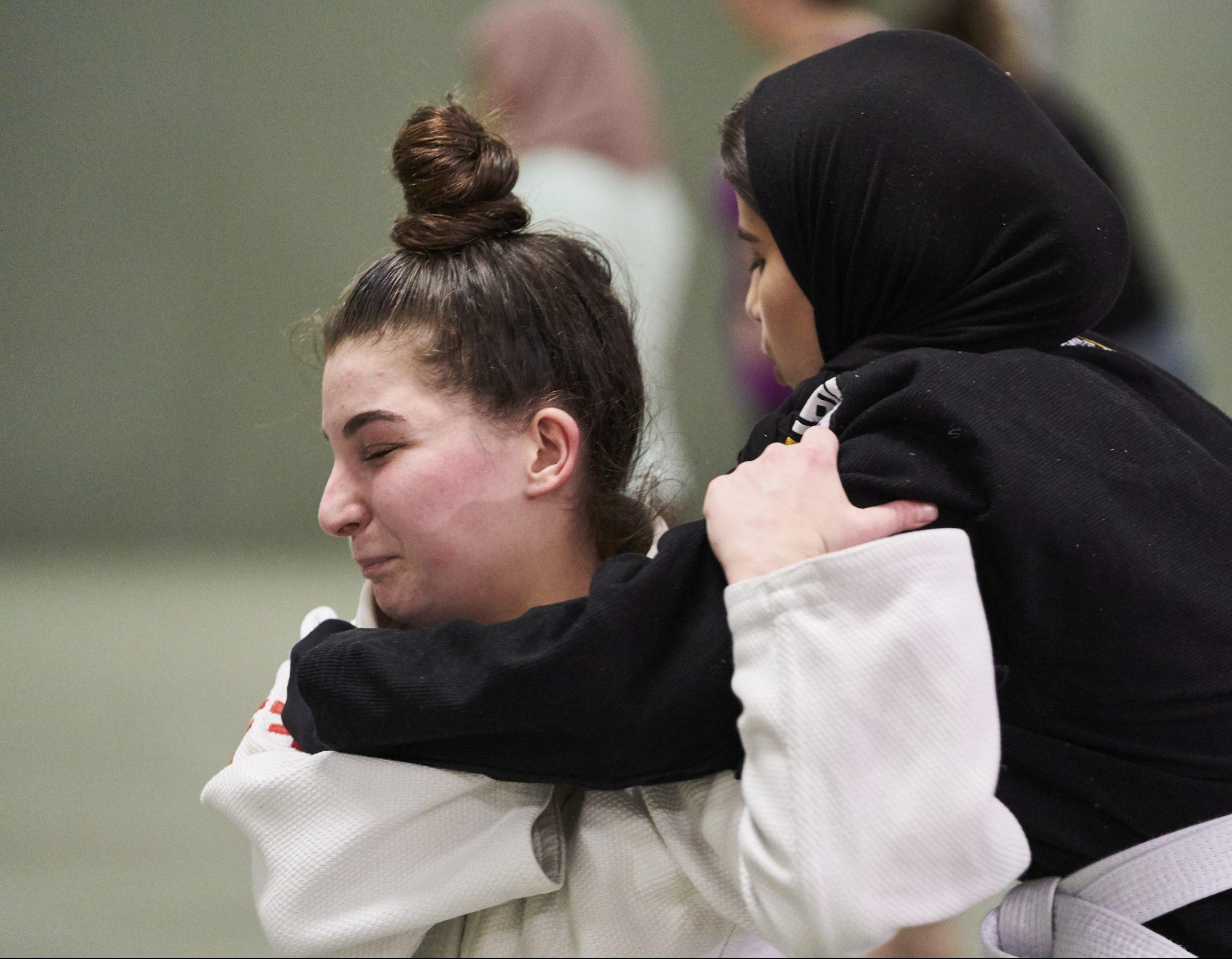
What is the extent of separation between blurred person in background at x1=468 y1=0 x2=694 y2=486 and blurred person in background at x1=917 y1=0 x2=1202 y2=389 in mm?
581

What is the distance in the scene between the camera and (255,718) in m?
1.06

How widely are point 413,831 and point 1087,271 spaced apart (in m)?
0.67

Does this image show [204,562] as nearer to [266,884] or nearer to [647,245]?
[647,245]

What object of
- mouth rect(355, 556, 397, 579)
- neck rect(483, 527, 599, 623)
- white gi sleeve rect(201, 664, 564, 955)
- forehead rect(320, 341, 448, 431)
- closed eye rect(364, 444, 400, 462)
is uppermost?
forehead rect(320, 341, 448, 431)

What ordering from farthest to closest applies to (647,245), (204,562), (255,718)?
(204,562) < (647,245) < (255,718)

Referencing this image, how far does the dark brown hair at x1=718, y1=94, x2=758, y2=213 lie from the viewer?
3.68ft

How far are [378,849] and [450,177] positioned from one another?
0.56 metres

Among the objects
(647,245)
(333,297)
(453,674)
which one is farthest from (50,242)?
(647,245)

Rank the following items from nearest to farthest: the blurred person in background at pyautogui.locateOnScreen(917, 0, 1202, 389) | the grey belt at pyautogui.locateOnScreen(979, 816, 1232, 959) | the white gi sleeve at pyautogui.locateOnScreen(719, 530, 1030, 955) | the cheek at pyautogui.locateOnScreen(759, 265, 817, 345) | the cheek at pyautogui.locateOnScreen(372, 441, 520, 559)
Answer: the white gi sleeve at pyautogui.locateOnScreen(719, 530, 1030, 955) < the grey belt at pyautogui.locateOnScreen(979, 816, 1232, 959) < the cheek at pyautogui.locateOnScreen(372, 441, 520, 559) < the cheek at pyautogui.locateOnScreen(759, 265, 817, 345) < the blurred person in background at pyautogui.locateOnScreen(917, 0, 1202, 389)

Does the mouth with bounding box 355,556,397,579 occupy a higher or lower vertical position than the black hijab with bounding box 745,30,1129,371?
lower

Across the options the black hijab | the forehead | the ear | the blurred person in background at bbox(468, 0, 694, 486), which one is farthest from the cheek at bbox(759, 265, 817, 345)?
the blurred person in background at bbox(468, 0, 694, 486)

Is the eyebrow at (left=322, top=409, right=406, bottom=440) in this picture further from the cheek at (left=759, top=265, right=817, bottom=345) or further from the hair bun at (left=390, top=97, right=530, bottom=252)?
the cheek at (left=759, top=265, right=817, bottom=345)

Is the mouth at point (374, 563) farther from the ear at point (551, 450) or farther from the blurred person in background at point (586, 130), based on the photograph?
the blurred person in background at point (586, 130)

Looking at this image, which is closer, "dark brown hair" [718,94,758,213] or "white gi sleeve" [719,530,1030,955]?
"white gi sleeve" [719,530,1030,955]
